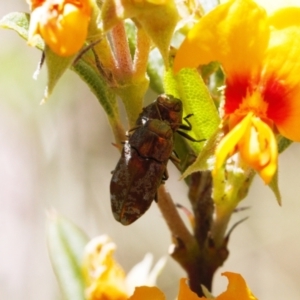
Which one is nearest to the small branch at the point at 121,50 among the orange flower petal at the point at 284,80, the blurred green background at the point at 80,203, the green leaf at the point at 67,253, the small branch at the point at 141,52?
the small branch at the point at 141,52

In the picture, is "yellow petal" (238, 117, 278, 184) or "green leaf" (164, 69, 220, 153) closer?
"yellow petal" (238, 117, 278, 184)

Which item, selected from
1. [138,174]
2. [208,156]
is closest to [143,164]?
[138,174]

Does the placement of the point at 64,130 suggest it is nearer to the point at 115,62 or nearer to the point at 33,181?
the point at 33,181

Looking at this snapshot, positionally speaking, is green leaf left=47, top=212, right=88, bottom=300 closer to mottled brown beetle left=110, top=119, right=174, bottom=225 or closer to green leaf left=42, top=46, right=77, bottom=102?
mottled brown beetle left=110, top=119, right=174, bottom=225

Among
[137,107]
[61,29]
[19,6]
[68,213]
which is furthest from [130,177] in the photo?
[19,6]

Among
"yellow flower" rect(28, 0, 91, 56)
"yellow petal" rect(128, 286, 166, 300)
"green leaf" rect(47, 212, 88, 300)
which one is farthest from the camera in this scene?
"green leaf" rect(47, 212, 88, 300)

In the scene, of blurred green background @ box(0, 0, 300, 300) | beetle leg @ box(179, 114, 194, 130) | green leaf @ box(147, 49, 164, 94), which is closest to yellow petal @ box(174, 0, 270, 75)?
beetle leg @ box(179, 114, 194, 130)

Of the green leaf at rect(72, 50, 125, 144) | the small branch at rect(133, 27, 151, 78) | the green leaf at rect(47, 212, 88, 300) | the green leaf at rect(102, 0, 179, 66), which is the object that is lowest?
the green leaf at rect(47, 212, 88, 300)

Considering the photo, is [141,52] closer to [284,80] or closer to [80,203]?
Result: [284,80]
